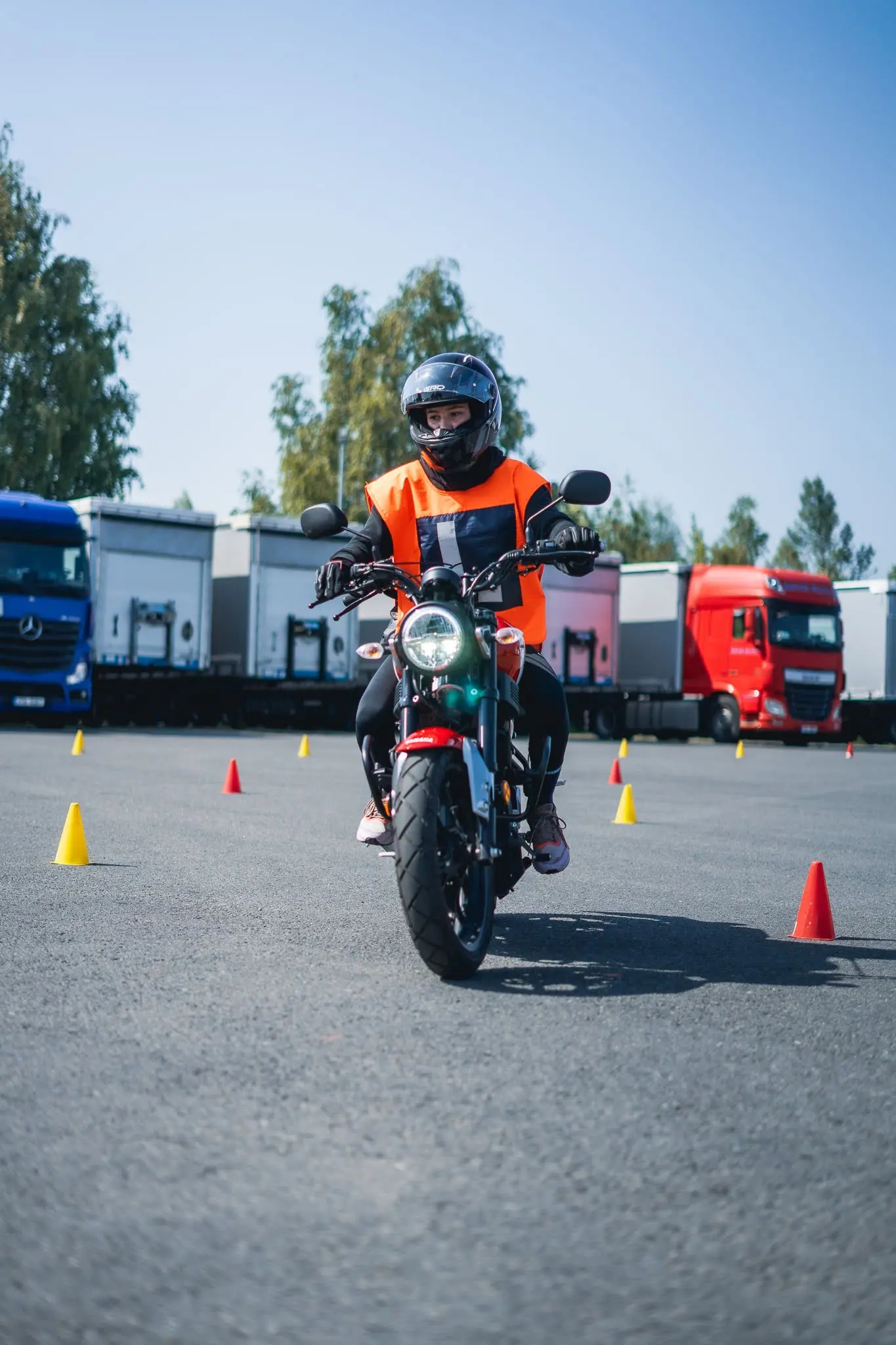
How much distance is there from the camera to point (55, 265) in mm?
46375

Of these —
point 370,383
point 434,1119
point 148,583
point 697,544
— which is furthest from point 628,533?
point 434,1119

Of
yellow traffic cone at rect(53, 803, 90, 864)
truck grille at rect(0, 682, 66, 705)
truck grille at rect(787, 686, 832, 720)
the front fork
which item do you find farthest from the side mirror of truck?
the front fork

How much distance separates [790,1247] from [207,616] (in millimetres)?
28669

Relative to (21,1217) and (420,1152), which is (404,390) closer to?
(420,1152)

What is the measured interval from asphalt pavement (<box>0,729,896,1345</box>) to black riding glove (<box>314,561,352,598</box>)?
52.1 inches

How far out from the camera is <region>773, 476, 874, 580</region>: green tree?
139875 mm

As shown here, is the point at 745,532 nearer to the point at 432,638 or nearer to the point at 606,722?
the point at 606,722

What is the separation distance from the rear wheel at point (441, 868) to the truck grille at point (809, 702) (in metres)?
28.1

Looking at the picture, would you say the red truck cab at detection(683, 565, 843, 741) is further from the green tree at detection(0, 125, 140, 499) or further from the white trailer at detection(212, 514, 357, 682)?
the green tree at detection(0, 125, 140, 499)

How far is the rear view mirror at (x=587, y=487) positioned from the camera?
5.91 m

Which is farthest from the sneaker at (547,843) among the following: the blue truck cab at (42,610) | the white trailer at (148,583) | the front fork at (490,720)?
the white trailer at (148,583)

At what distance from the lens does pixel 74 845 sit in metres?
8.67

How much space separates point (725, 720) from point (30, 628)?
48.2ft

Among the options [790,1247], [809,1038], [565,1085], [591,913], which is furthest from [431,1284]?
[591,913]
